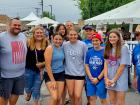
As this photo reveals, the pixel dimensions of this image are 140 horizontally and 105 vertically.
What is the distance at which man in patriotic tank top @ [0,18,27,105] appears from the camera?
256 inches

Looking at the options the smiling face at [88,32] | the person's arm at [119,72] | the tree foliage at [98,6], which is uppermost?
the tree foliage at [98,6]

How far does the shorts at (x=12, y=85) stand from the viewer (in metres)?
6.60

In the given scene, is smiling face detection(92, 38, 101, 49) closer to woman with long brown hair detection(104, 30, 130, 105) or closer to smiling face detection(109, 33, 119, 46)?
woman with long brown hair detection(104, 30, 130, 105)

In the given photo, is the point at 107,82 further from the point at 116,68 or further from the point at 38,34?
the point at 38,34

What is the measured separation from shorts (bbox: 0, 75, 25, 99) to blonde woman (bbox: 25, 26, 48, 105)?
1.09 m

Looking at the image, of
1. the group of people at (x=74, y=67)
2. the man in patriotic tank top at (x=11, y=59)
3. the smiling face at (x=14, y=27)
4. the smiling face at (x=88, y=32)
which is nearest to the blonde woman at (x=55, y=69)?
the group of people at (x=74, y=67)

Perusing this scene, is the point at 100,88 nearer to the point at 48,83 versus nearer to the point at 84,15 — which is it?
the point at 48,83

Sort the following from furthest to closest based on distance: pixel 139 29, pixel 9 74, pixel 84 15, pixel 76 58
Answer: pixel 84 15 → pixel 76 58 → pixel 9 74 → pixel 139 29

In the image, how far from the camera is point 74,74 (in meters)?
7.10

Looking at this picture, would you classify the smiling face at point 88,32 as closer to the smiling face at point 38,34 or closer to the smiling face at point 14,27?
the smiling face at point 38,34

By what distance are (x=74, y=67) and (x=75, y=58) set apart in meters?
0.18

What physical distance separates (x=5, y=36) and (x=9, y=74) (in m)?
0.69

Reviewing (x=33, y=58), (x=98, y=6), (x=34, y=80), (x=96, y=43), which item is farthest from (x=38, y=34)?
(x=98, y=6)

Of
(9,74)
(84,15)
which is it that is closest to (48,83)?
(9,74)
